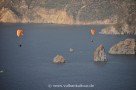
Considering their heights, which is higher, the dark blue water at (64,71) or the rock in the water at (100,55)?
the rock in the water at (100,55)

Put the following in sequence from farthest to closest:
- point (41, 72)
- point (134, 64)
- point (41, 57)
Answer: point (41, 57) → point (134, 64) → point (41, 72)

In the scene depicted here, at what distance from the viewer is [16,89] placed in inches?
5059

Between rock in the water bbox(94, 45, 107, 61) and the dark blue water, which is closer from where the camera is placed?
the dark blue water

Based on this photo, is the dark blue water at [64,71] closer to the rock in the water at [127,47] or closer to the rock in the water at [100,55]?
the rock in the water at [100,55]

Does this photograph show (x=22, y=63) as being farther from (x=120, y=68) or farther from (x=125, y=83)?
(x=125, y=83)

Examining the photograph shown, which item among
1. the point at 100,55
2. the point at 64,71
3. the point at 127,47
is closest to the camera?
the point at 64,71

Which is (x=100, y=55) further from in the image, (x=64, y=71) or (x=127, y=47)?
(x=64, y=71)

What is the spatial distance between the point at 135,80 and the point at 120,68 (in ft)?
57.5

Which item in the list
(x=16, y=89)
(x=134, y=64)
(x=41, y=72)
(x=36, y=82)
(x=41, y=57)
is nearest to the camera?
(x=16, y=89)

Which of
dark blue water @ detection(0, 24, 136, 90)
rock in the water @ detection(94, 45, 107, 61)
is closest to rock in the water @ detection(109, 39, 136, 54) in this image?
dark blue water @ detection(0, 24, 136, 90)

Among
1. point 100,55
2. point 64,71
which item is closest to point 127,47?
point 100,55

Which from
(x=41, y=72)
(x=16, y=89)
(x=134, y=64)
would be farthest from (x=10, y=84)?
(x=134, y=64)

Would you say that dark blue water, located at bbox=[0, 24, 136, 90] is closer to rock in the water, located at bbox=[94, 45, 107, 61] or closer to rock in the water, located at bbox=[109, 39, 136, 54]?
rock in the water, located at bbox=[94, 45, 107, 61]

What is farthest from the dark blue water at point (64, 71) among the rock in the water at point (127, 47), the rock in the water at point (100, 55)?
the rock in the water at point (127, 47)
